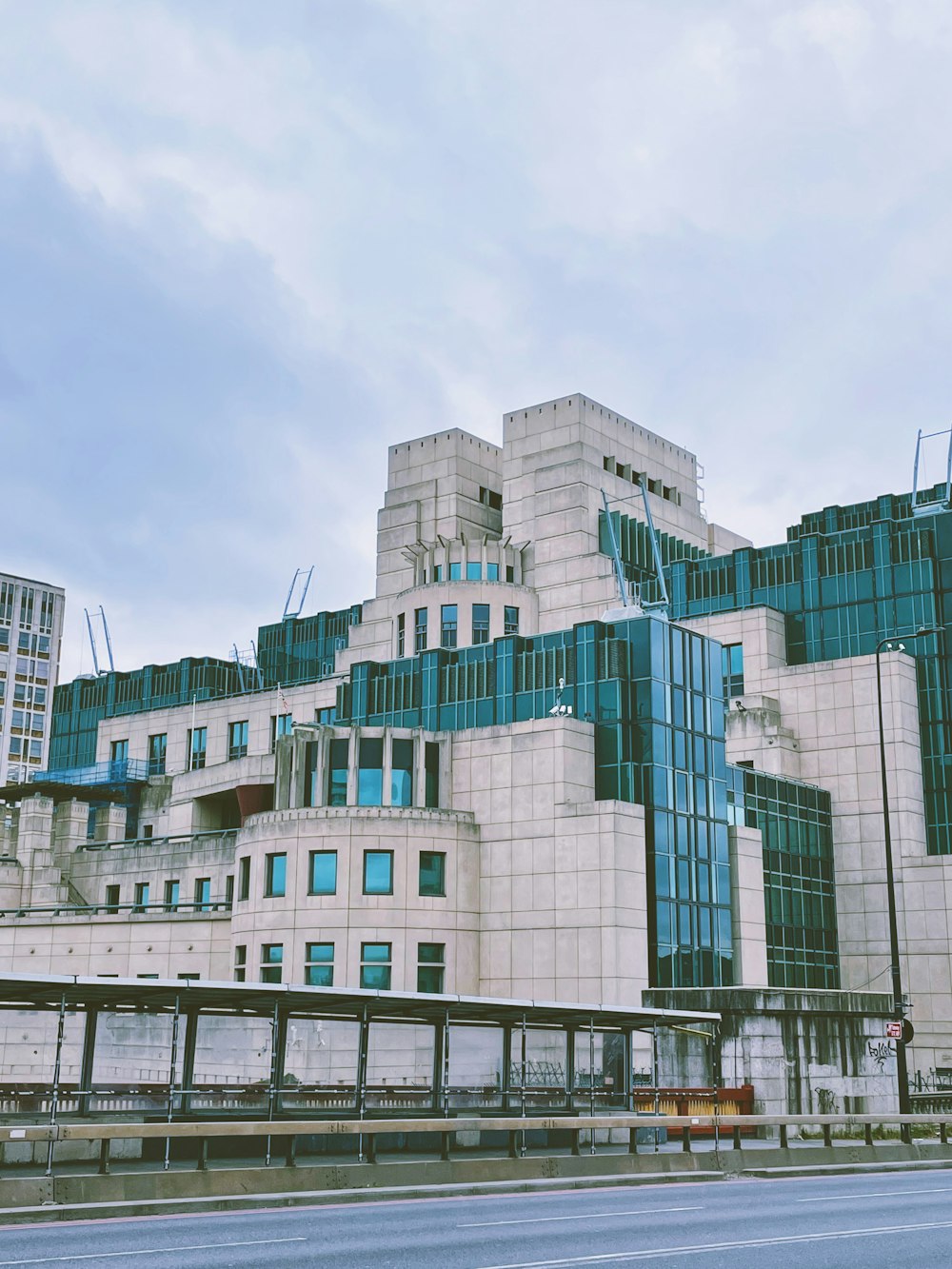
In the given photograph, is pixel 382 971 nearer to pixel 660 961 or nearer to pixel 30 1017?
pixel 660 961

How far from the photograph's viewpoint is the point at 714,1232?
18.8 meters

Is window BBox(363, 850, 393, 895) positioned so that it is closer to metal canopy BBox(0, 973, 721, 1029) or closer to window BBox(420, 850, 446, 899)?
window BBox(420, 850, 446, 899)

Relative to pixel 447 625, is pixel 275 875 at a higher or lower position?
lower

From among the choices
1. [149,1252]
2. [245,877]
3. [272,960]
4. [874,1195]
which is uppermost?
[245,877]

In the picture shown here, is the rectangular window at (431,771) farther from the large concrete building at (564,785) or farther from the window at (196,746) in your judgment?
the window at (196,746)

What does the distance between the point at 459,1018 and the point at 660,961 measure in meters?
25.3

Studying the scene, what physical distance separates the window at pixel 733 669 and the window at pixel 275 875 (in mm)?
29565

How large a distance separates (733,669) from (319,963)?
31921 millimetres

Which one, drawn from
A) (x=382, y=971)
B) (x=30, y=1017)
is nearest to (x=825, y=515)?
(x=382, y=971)

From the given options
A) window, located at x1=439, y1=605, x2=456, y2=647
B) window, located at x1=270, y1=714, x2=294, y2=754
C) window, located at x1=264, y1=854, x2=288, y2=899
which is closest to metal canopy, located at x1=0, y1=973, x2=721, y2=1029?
window, located at x1=264, y1=854, x2=288, y2=899

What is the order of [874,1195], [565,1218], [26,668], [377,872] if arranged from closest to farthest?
[565,1218] → [874,1195] → [377,872] → [26,668]

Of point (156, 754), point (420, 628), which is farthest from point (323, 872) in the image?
point (156, 754)

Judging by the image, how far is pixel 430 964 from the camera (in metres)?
57.3

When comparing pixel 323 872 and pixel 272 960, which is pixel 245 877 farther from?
pixel 323 872
